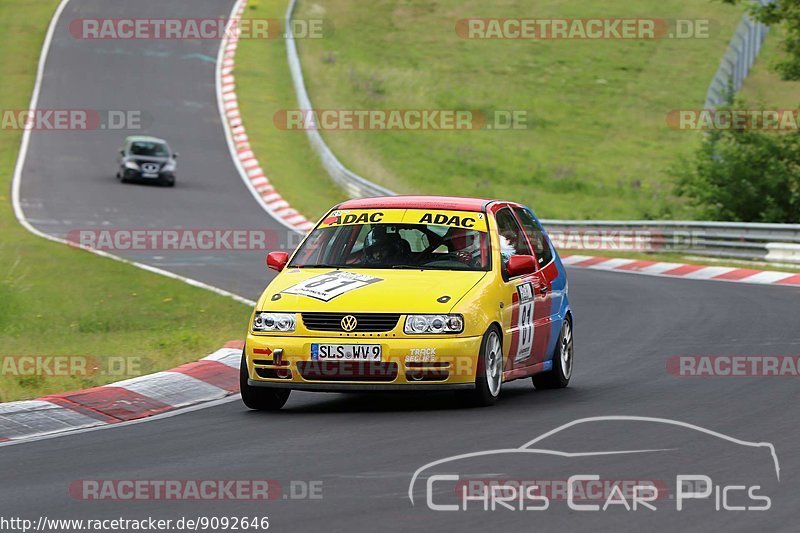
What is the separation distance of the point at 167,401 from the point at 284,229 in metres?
21.0

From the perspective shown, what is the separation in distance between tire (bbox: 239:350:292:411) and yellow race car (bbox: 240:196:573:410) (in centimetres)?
1

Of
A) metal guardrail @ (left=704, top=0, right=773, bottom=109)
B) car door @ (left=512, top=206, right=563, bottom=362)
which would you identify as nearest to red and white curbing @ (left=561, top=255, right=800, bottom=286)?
car door @ (left=512, top=206, right=563, bottom=362)

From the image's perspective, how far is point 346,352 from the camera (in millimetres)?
10438

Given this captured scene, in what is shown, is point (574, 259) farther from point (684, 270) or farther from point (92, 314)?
point (92, 314)

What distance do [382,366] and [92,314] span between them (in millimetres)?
8638

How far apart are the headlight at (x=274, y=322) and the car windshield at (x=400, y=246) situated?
3.02 ft

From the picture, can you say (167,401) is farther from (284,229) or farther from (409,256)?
(284,229)

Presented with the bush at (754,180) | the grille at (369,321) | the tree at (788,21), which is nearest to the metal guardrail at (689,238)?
the bush at (754,180)

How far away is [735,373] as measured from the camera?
12.9 m

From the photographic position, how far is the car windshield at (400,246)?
11391 millimetres

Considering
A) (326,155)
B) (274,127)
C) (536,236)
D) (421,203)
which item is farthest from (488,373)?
(274,127)

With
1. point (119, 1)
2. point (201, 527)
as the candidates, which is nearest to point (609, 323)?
point (201, 527)

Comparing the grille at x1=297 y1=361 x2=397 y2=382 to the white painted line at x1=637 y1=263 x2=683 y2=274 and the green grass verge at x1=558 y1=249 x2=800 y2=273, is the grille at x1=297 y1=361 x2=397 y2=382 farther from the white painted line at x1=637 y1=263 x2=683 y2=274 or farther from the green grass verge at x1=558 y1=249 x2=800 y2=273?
the green grass verge at x1=558 y1=249 x2=800 y2=273

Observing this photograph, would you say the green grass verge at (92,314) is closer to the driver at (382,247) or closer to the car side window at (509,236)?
the driver at (382,247)
